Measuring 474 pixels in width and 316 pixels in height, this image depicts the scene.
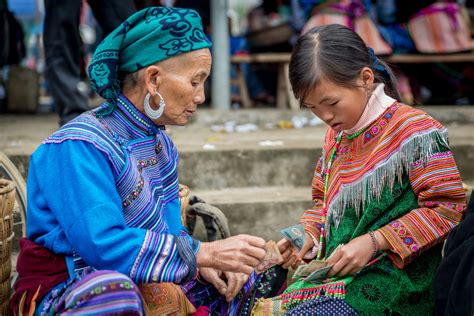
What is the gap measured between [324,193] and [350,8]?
3866 mm

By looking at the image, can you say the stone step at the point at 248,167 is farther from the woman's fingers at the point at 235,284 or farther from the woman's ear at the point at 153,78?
the woman's ear at the point at 153,78

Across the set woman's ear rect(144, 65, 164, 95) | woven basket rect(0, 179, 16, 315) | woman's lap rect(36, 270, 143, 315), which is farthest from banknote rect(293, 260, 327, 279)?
woven basket rect(0, 179, 16, 315)

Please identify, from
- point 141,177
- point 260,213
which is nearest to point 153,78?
point 141,177

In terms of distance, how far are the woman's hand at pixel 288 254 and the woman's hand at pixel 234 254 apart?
52cm

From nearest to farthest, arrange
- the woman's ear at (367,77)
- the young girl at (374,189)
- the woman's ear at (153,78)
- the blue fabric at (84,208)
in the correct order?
the blue fabric at (84,208) < the woman's ear at (153,78) < the young girl at (374,189) < the woman's ear at (367,77)

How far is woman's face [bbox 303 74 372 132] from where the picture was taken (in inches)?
104

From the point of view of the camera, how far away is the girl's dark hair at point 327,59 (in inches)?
104

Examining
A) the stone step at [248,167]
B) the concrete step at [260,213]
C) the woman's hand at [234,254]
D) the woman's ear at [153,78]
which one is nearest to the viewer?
the woman's hand at [234,254]

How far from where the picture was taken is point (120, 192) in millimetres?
2393

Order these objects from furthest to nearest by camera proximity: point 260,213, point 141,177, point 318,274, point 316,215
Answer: point 260,213 < point 316,215 < point 318,274 < point 141,177

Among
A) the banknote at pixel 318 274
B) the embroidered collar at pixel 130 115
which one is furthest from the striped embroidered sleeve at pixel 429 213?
the embroidered collar at pixel 130 115

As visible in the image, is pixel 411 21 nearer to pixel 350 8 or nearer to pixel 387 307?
pixel 350 8

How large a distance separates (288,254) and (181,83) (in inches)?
35.9

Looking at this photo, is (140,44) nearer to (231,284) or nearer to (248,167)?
(231,284)
